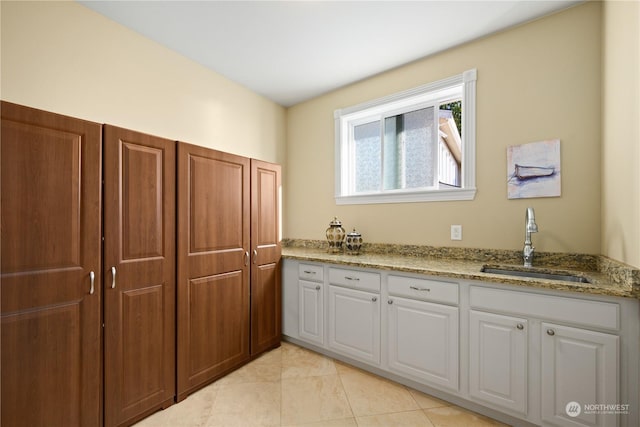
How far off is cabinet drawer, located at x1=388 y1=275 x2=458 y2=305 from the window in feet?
2.77

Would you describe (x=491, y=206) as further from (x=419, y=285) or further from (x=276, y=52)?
(x=276, y=52)

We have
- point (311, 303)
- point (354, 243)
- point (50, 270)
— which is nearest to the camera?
point (50, 270)

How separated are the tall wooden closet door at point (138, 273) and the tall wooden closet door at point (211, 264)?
8 cm

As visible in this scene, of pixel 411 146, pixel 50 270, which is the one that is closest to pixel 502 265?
pixel 411 146

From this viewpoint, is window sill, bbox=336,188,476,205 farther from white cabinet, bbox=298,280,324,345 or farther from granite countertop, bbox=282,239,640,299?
white cabinet, bbox=298,280,324,345

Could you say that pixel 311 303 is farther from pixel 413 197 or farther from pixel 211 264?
pixel 413 197

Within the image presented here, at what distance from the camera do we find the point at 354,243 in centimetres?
268

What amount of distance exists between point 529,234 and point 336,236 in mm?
1549

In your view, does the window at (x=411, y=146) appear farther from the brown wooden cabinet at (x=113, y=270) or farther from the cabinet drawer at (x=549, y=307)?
the brown wooden cabinet at (x=113, y=270)

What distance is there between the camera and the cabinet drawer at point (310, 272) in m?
2.49

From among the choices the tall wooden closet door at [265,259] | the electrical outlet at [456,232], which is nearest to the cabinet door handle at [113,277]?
the tall wooden closet door at [265,259]

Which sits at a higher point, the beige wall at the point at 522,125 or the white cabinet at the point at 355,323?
the beige wall at the point at 522,125

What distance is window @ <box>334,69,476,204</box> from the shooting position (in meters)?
2.32

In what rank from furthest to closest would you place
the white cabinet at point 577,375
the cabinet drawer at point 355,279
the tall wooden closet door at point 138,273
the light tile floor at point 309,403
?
1. the cabinet drawer at point 355,279
2. the light tile floor at point 309,403
3. the tall wooden closet door at point 138,273
4. the white cabinet at point 577,375
